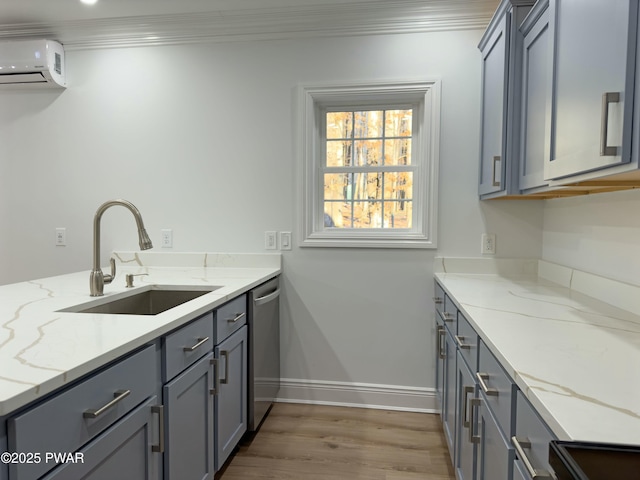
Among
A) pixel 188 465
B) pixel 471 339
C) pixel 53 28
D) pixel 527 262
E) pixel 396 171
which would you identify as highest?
pixel 53 28

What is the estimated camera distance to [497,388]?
1.13 metres

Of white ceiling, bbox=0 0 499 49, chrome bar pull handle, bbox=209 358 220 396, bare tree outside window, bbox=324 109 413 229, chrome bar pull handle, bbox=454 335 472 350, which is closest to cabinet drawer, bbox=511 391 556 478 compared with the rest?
chrome bar pull handle, bbox=454 335 472 350

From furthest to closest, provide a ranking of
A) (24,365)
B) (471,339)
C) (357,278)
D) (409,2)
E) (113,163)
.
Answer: (113,163)
(357,278)
(409,2)
(471,339)
(24,365)

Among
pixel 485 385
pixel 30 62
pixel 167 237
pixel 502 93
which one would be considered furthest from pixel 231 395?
pixel 30 62

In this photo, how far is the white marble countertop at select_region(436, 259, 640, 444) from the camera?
28.8 inches

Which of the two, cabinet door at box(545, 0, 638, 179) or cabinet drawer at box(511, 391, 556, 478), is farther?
cabinet door at box(545, 0, 638, 179)

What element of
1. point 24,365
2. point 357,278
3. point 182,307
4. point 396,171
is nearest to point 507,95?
point 396,171

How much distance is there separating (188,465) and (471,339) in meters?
1.14

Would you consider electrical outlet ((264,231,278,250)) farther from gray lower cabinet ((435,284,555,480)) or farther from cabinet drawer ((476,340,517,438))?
cabinet drawer ((476,340,517,438))

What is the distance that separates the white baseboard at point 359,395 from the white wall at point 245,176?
43mm

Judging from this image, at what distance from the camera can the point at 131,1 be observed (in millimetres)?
2418

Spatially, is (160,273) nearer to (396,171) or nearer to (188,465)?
(188,465)

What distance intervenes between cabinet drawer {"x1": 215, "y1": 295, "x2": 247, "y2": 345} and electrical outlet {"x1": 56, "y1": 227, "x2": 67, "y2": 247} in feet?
5.43

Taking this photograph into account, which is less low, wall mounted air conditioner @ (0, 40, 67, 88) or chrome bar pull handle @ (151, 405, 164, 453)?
wall mounted air conditioner @ (0, 40, 67, 88)
